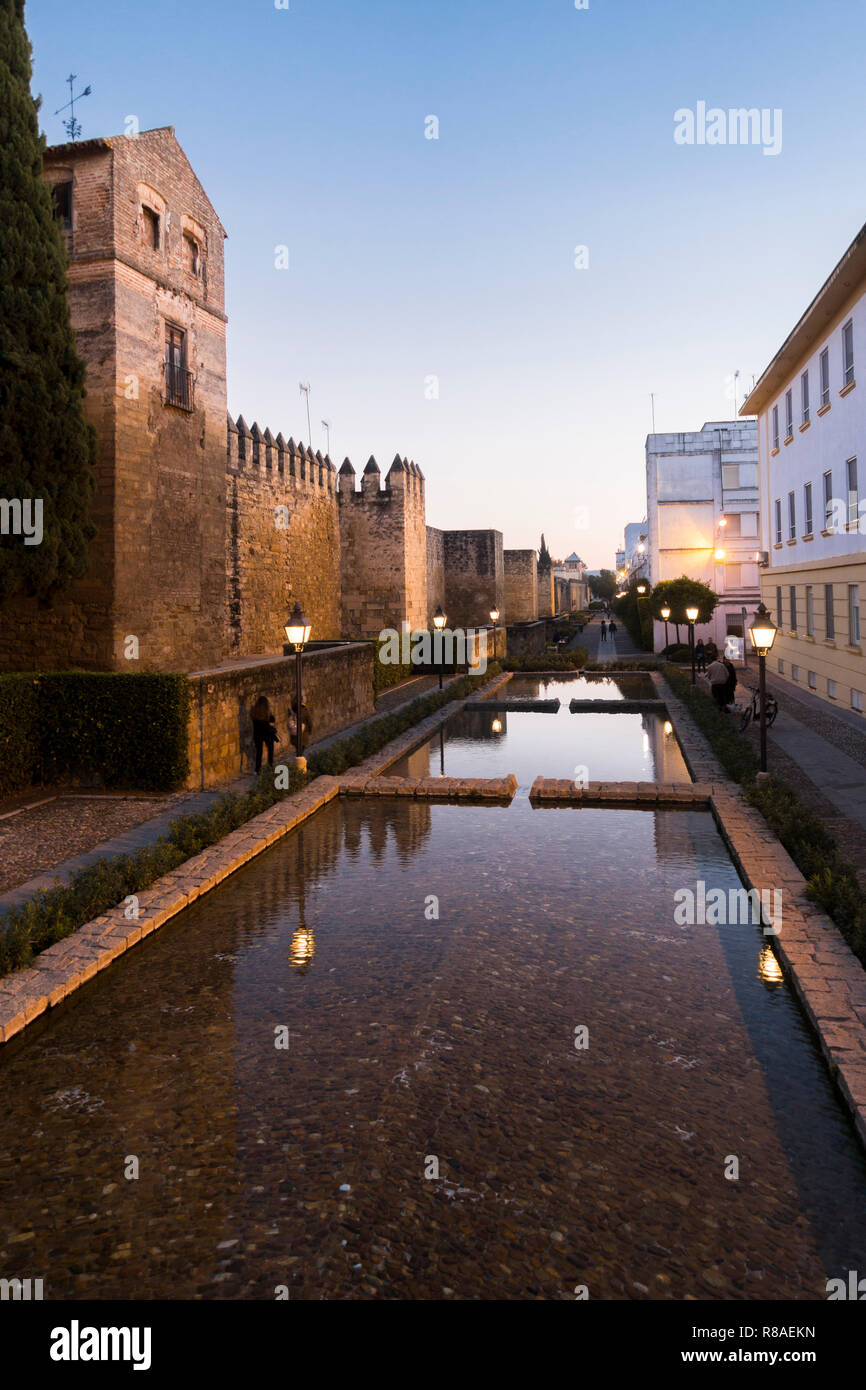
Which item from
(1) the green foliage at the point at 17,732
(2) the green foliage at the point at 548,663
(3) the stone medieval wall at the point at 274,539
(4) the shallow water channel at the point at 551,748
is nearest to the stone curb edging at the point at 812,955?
(4) the shallow water channel at the point at 551,748

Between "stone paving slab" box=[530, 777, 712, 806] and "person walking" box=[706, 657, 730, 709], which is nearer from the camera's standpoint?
"stone paving slab" box=[530, 777, 712, 806]

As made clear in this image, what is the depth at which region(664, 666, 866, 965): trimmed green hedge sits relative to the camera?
262 inches

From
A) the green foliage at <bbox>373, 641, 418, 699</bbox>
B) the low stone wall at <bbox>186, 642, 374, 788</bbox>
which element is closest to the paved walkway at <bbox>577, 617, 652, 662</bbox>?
the green foliage at <bbox>373, 641, 418, 699</bbox>

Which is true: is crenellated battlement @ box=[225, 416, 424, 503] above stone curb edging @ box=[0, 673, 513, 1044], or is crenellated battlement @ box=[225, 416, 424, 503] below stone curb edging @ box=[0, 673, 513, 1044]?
above

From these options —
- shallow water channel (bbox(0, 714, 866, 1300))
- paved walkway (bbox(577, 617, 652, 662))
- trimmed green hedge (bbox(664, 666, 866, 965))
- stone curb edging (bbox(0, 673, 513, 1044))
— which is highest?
paved walkway (bbox(577, 617, 652, 662))

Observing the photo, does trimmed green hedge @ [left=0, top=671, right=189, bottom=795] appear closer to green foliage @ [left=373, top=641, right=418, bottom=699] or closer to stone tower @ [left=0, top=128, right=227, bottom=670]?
stone tower @ [left=0, top=128, right=227, bottom=670]

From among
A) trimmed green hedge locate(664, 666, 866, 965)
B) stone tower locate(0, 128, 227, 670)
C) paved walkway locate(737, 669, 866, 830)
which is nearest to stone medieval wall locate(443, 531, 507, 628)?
paved walkway locate(737, 669, 866, 830)

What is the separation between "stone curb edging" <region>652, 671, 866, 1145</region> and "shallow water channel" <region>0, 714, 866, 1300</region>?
0.51 ft

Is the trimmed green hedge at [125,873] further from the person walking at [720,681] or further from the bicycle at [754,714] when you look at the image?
the person walking at [720,681]

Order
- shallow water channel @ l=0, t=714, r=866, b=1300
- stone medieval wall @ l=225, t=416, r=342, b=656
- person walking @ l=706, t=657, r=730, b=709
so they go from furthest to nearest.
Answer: stone medieval wall @ l=225, t=416, r=342, b=656 < person walking @ l=706, t=657, r=730, b=709 < shallow water channel @ l=0, t=714, r=866, b=1300

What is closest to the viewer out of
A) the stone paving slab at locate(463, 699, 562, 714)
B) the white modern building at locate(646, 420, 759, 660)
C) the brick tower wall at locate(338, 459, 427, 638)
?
the stone paving slab at locate(463, 699, 562, 714)

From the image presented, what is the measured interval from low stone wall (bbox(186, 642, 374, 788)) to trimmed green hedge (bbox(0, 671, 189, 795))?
0.30 m
